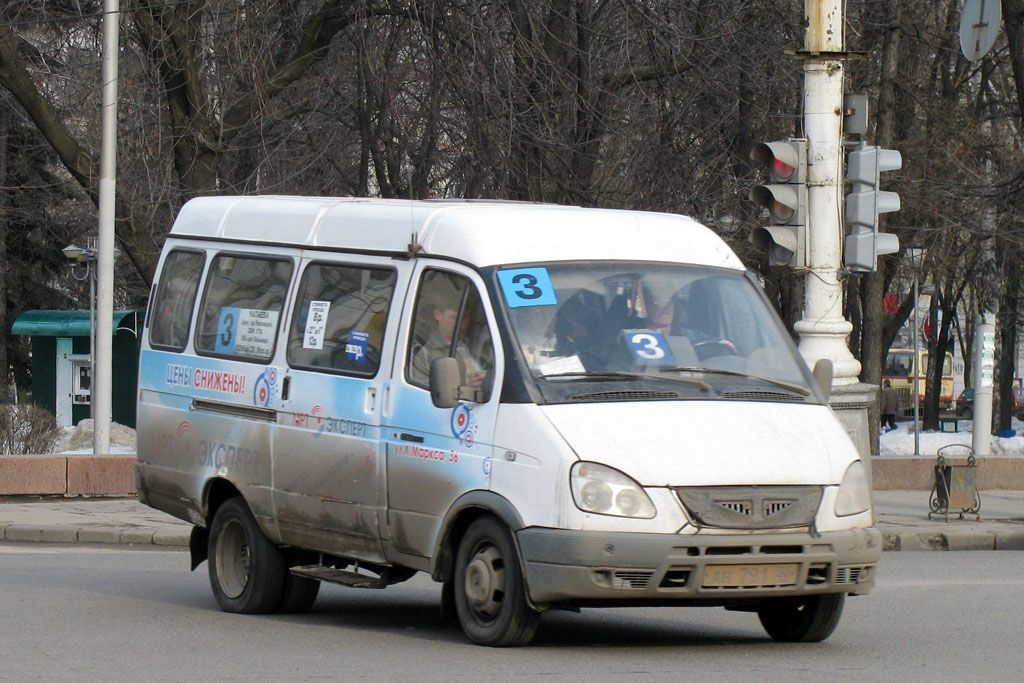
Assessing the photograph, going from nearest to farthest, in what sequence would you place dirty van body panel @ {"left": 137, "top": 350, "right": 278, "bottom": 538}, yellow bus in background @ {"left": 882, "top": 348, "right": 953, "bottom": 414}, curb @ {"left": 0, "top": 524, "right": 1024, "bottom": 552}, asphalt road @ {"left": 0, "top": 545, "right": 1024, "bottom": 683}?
1. asphalt road @ {"left": 0, "top": 545, "right": 1024, "bottom": 683}
2. dirty van body panel @ {"left": 137, "top": 350, "right": 278, "bottom": 538}
3. curb @ {"left": 0, "top": 524, "right": 1024, "bottom": 552}
4. yellow bus in background @ {"left": 882, "top": 348, "right": 953, "bottom": 414}

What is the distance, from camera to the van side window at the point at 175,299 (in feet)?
35.8

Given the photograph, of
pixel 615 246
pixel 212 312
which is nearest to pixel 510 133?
pixel 212 312

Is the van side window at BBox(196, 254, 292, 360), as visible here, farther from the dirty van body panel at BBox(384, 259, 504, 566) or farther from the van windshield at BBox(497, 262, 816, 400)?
the van windshield at BBox(497, 262, 816, 400)

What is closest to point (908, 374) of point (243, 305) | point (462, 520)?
point (243, 305)

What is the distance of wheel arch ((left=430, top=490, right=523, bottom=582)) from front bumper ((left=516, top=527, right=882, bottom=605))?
0.44ft

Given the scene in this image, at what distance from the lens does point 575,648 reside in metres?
8.58

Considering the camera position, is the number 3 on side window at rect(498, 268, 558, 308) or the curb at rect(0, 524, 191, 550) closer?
the number 3 on side window at rect(498, 268, 558, 308)

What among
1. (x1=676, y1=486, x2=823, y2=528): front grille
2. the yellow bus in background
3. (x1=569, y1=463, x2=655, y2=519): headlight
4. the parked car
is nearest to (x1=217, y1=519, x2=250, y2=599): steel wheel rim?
(x1=569, y1=463, x2=655, y2=519): headlight

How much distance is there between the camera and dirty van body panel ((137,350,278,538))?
1002 cm

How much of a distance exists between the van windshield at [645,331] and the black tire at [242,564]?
251cm

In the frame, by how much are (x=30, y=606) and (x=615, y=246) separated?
169 inches

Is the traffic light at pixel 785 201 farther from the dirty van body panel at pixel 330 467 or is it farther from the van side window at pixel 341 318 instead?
the dirty van body panel at pixel 330 467

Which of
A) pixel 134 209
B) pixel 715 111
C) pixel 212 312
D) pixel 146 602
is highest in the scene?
pixel 715 111

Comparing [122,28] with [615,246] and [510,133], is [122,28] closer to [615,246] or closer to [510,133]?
[510,133]
